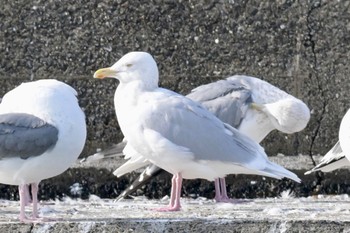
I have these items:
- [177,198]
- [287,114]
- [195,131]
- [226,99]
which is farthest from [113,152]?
[177,198]

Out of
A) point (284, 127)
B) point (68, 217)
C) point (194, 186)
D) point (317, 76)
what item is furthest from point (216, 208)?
point (317, 76)

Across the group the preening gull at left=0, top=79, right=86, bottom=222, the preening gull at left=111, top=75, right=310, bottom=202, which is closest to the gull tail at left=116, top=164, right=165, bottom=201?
the preening gull at left=111, top=75, right=310, bottom=202

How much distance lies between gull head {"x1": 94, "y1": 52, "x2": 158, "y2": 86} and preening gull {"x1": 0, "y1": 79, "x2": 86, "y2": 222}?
21.9 inches

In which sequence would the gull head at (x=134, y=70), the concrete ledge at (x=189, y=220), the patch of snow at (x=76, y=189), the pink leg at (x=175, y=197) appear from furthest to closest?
the patch of snow at (x=76, y=189) → the gull head at (x=134, y=70) → the pink leg at (x=175, y=197) → the concrete ledge at (x=189, y=220)

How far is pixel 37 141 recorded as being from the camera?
4449 millimetres

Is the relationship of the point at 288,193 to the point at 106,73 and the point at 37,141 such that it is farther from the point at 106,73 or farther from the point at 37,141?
the point at 37,141

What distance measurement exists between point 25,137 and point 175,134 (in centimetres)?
72

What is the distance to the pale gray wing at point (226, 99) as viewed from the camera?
6.09 metres

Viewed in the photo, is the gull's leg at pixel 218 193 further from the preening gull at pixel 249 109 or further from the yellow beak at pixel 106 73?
the yellow beak at pixel 106 73

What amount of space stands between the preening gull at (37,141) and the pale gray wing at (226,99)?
1590 mm

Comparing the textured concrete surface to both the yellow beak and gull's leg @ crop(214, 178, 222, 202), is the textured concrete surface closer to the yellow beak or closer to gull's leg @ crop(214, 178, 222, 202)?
gull's leg @ crop(214, 178, 222, 202)

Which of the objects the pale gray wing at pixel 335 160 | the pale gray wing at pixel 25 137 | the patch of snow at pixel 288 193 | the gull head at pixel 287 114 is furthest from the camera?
the patch of snow at pixel 288 193

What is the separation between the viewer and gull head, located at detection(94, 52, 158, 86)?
5.10m

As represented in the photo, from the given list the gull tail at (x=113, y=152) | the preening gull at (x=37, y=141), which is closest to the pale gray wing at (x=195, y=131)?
the preening gull at (x=37, y=141)
